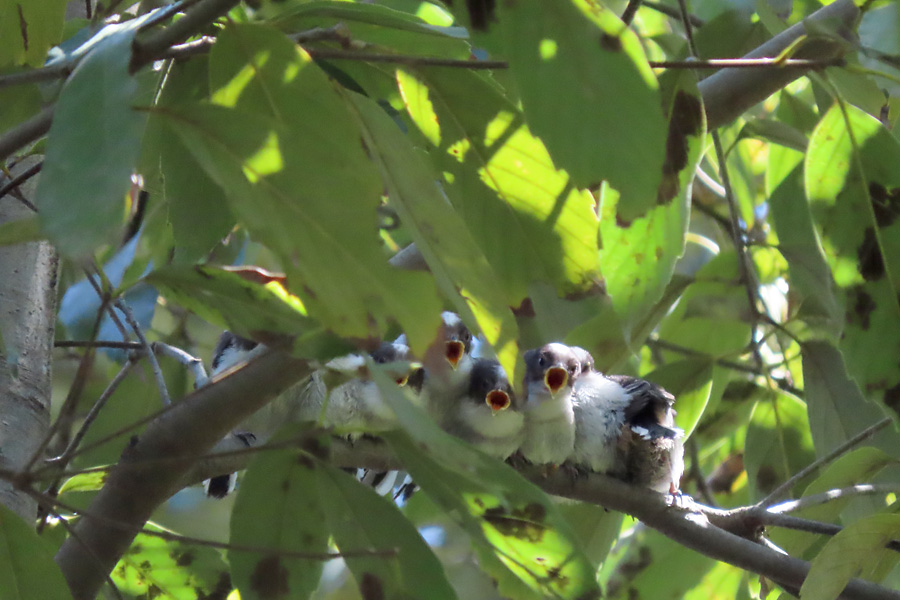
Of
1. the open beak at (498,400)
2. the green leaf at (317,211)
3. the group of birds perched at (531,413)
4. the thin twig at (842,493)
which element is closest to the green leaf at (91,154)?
the green leaf at (317,211)

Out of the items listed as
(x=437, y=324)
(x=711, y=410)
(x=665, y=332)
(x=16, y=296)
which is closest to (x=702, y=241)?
(x=665, y=332)

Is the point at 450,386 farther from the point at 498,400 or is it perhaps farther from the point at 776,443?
the point at 776,443

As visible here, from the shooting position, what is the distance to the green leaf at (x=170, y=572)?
1.93m

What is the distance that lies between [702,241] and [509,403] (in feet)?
4.89

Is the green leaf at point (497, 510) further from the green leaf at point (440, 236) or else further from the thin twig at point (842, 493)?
the thin twig at point (842, 493)

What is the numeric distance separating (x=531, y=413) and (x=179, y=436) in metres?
1.35

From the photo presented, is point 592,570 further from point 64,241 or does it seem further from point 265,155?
point 64,241

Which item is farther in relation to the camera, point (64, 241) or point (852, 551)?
point (852, 551)

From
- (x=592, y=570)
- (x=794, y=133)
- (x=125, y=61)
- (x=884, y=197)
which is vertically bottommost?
(x=592, y=570)

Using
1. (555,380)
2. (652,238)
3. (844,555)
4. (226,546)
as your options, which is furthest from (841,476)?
(226,546)

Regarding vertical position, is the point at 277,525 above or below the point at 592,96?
below

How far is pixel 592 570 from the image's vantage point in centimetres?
125

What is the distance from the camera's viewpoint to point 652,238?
50.1 inches

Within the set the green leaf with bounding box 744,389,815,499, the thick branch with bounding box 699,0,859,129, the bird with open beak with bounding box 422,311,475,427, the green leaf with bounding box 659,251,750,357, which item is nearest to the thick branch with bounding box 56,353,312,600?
the thick branch with bounding box 699,0,859,129
